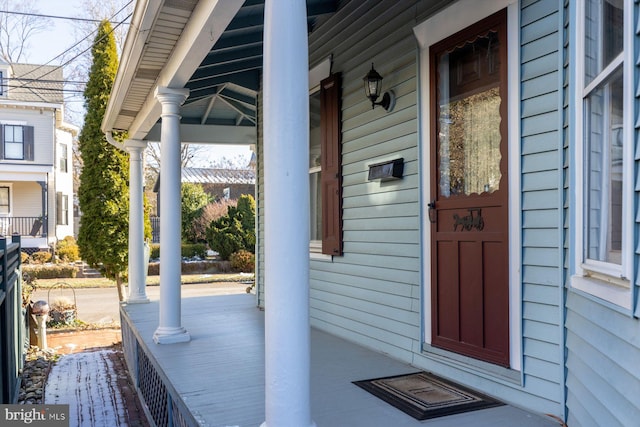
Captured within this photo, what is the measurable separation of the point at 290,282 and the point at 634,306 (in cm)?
133

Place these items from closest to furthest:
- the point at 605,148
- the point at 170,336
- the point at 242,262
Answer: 1. the point at 605,148
2. the point at 170,336
3. the point at 242,262

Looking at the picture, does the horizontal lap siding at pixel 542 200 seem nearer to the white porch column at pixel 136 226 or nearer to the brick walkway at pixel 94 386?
the brick walkway at pixel 94 386

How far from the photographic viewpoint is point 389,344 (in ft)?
14.3

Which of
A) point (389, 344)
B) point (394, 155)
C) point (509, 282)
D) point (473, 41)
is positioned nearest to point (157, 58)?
point (394, 155)

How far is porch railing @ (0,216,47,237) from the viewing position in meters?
20.3

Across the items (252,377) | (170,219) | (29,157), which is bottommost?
(252,377)

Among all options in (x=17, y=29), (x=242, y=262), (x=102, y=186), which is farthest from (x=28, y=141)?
(x=102, y=186)

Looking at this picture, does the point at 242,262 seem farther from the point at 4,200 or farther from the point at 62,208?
the point at 4,200

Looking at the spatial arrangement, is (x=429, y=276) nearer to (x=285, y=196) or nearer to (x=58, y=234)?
(x=285, y=196)

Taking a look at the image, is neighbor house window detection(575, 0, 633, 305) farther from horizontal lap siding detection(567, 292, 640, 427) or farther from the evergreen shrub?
the evergreen shrub

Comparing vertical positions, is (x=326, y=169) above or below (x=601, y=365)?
above

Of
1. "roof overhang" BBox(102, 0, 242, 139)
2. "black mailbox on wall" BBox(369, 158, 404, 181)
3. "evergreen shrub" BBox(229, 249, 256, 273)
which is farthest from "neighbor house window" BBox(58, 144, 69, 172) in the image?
"black mailbox on wall" BBox(369, 158, 404, 181)

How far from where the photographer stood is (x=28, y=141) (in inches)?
818

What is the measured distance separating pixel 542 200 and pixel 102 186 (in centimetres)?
958
